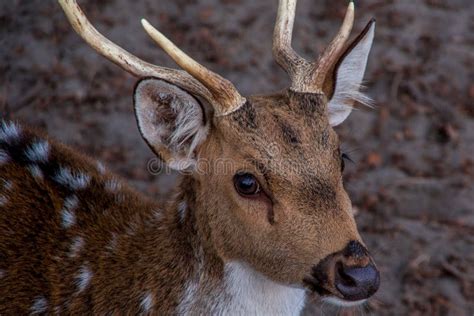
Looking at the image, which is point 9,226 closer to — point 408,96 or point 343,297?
point 343,297

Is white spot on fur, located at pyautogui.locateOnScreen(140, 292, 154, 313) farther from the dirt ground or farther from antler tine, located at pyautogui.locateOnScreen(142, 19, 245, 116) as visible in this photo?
the dirt ground

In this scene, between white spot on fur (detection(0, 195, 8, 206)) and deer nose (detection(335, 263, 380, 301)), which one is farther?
white spot on fur (detection(0, 195, 8, 206))

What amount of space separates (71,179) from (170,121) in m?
0.76

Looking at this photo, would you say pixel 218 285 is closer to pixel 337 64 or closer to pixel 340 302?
pixel 340 302

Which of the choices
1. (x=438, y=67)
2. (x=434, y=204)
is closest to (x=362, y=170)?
(x=434, y=204)

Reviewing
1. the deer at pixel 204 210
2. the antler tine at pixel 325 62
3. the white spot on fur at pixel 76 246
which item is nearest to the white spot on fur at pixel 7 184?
the deer at pixel 204 210

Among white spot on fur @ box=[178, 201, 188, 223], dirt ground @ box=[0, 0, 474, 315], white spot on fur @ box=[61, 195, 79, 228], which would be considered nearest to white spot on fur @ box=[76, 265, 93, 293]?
white spot on fur @ box=[61, 195, 79, 228]

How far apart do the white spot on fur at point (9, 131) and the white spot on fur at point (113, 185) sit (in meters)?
0.51

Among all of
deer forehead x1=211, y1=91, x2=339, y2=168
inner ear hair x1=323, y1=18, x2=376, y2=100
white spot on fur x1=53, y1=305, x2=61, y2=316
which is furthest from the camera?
white spot on fur x1=53, y1=305, x2=61, y2=316

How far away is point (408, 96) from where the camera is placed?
6465 millimetres

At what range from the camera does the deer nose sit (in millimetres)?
3186

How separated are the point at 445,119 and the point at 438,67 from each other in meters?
0.50

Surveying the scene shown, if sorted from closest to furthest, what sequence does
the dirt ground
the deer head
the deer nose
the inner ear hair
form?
the deer nose, the deer head, the inner ear hair, the dirt ground

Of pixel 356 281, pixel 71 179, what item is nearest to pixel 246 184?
pixel 356 281
